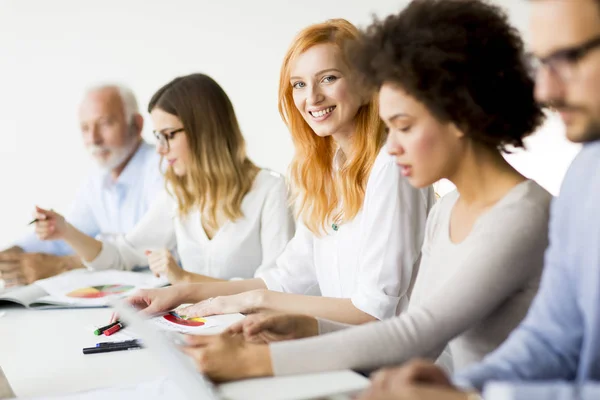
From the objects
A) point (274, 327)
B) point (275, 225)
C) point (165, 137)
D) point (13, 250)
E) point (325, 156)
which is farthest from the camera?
point (13, 250)

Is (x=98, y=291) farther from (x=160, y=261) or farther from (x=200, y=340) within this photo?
(x=200, y=340)

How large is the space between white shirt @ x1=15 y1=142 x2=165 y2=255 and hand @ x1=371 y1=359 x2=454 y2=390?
8.75ft

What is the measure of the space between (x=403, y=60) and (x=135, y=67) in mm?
4345

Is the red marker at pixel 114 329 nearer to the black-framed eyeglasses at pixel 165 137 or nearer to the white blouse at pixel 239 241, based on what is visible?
the white blouse at pixel 239 241

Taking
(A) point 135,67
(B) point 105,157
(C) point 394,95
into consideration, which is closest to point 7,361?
(C) point 394,95

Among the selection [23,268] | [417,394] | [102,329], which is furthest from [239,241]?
[417,394]

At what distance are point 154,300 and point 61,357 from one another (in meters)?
0.32

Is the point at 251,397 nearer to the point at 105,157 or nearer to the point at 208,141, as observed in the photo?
the point at 208,141

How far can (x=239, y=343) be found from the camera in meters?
1.15

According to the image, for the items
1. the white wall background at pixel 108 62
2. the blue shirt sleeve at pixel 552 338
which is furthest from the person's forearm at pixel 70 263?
the white wall background at pixel 108 62

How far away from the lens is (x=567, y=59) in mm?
859

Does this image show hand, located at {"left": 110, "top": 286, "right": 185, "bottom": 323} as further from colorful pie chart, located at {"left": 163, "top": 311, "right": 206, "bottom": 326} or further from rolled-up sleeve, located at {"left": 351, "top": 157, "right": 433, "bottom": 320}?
rolled-up sleeve, located at {"left": 351, "top": 157, "right": 433, "bottom": 320}

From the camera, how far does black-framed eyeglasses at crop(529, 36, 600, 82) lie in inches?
33.1

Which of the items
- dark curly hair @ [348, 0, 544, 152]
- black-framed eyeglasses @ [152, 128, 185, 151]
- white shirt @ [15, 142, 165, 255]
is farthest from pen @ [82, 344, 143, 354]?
white shirt @ [15, 142, 165, 255]
